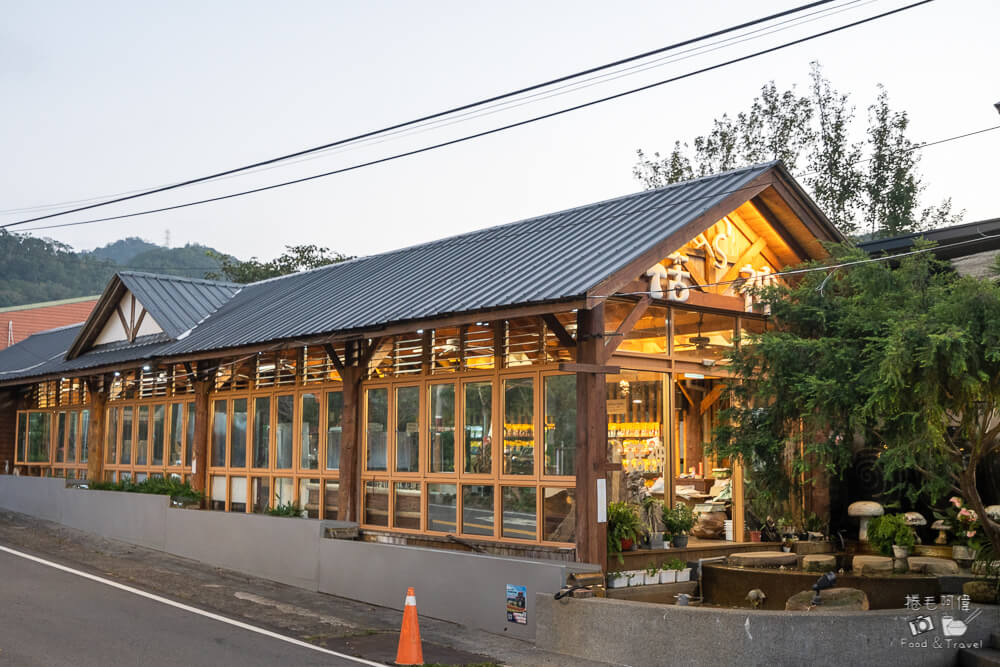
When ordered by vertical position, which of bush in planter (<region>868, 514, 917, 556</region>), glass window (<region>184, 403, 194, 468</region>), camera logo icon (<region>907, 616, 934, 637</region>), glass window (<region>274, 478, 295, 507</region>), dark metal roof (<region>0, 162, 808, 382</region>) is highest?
dark metal roof (<region>0, 162, 808, 382</region>)

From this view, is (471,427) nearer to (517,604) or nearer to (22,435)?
(517,604)

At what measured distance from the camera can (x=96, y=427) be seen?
24.5 m

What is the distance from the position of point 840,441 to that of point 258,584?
958 centimetres

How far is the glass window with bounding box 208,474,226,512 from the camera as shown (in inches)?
804

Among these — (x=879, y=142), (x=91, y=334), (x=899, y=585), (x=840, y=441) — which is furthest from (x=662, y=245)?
(x=879, y=142)

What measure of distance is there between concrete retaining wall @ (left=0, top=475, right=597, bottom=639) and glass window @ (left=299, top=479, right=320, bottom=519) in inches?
39.8

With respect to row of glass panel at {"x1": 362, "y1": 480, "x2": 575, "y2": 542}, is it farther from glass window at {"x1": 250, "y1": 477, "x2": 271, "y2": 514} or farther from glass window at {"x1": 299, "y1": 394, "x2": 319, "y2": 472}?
glass window at {"x1": 250, "y1": 477, "x2": 271, "y2": 514}

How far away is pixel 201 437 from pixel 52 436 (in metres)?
9.66

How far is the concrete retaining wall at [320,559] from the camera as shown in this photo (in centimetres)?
1273

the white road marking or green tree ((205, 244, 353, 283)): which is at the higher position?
green tree ((205, 244, 353, 283))

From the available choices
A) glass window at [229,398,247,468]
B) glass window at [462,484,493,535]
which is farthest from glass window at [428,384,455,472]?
glass window at [229,398,247,468]

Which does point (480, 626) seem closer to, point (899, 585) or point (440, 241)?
point (899, 585)

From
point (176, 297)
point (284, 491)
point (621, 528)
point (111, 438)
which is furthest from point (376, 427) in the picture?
point (111, 438)

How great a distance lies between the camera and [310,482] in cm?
1814
